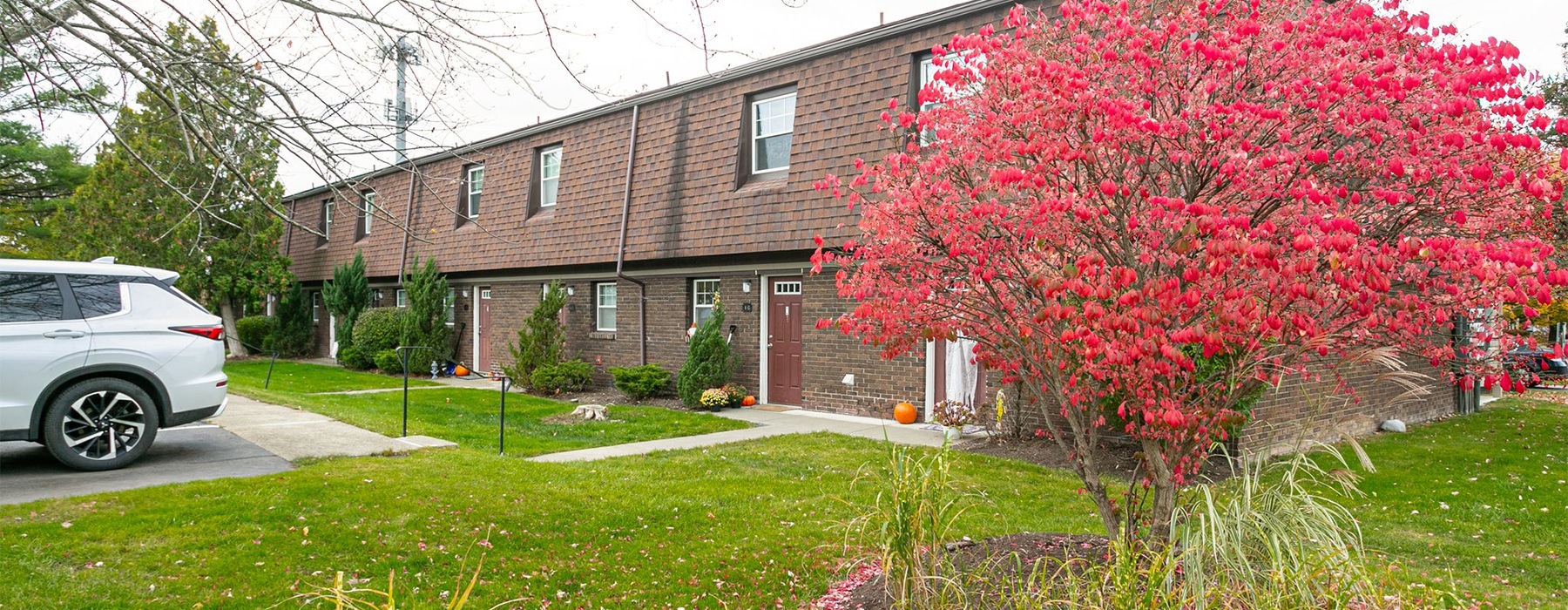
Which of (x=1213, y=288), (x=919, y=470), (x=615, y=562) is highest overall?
(x=1213, y=288)

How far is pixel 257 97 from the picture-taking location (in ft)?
17.2

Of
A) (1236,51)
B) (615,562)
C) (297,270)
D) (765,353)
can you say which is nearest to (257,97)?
(615,562)

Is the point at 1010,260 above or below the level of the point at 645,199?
below

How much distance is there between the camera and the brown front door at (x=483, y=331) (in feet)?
66.2

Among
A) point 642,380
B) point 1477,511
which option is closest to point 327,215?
point 642,380

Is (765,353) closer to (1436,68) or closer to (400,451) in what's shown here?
(400,451)

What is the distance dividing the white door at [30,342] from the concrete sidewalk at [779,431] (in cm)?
377

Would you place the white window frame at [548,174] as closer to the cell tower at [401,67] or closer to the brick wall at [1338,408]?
the cell tower at [401,67]

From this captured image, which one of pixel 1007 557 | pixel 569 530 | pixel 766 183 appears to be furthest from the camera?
pixel 766 183

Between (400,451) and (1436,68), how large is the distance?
8155 mm

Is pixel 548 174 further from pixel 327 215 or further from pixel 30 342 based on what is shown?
pixel 30 342

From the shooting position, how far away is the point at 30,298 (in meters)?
6.71

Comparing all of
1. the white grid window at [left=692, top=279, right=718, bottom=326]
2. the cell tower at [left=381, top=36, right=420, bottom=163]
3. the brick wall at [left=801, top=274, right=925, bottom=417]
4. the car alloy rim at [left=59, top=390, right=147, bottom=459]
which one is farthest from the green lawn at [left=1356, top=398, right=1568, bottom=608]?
the white grid window at [left=692, top=279, right=718, bottom=326]

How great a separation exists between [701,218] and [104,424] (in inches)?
337
